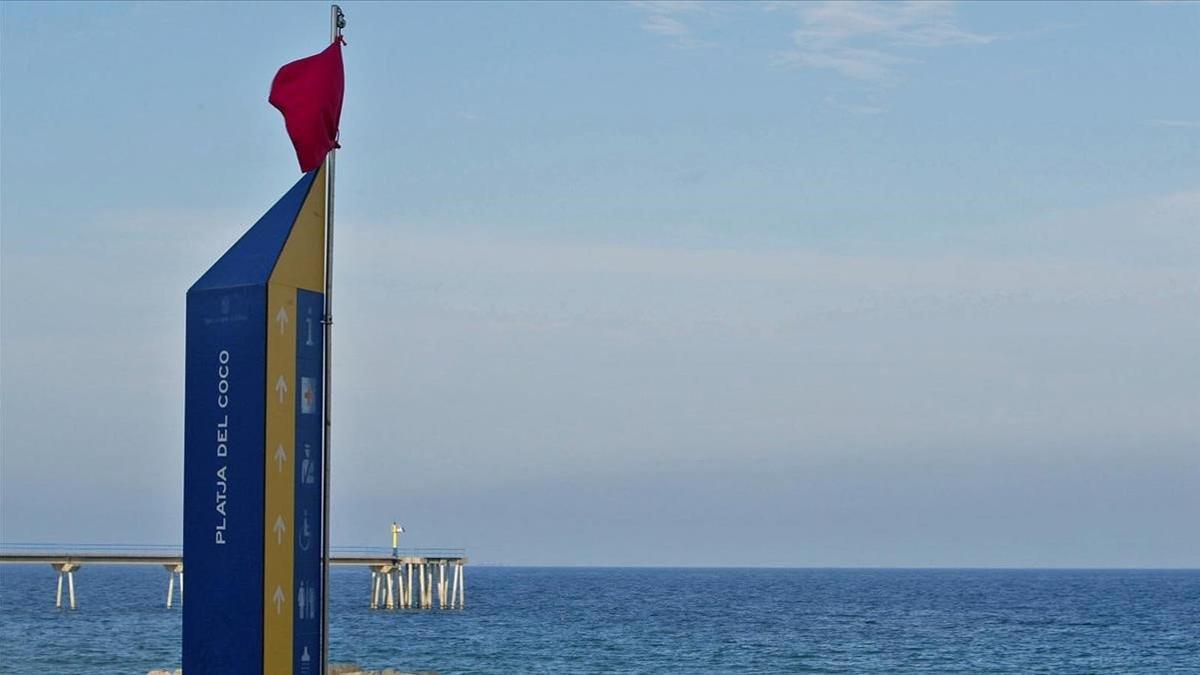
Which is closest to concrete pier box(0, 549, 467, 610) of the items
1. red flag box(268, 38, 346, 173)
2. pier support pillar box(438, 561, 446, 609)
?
pier support pillar box(438, 561, 446, 609)

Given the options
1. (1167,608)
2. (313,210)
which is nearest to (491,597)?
(1167,608)

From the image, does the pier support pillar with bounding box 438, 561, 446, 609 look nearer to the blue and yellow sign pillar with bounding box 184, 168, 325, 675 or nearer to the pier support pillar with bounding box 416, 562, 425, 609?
the pier support pillar with bounding box 416, 562, 425, 609

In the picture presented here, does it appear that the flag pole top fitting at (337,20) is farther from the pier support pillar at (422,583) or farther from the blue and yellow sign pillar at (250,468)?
the pier support pillar at (422,583)

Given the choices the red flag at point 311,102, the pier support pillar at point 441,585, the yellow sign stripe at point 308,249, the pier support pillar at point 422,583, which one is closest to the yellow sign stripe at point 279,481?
the yellow sign stripe at point 308,249

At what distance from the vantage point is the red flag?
58.0 ft

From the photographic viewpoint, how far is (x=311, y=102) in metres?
17.7

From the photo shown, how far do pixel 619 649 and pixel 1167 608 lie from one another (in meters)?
65.1

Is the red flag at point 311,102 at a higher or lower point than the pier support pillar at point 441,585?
higher

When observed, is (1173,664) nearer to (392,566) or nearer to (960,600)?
(392,566)

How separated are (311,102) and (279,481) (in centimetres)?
405

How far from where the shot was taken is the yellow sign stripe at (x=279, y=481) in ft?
53.2

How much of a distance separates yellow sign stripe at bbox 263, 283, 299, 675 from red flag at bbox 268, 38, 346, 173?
1796 millimetres

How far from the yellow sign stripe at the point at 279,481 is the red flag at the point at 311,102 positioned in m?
1.80

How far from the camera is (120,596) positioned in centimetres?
12175
